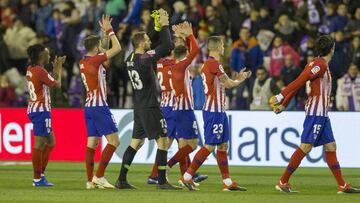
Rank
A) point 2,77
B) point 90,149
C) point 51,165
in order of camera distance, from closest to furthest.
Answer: point 90,149, point 51,165, point 2,77

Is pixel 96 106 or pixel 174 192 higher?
pixel 96 106

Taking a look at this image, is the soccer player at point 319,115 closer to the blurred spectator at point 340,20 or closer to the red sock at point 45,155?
the red sock at point 45,155

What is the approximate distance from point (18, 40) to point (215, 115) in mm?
14267

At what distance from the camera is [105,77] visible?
1833 cm

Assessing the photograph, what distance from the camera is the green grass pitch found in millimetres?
16219

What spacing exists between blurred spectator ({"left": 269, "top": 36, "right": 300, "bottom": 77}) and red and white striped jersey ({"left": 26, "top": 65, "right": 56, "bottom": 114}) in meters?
9.75

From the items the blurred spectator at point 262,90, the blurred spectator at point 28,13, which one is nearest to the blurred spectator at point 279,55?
the blurred spectator at point 262,90

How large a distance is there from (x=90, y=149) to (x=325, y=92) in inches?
155

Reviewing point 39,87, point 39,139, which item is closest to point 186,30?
point 39,87

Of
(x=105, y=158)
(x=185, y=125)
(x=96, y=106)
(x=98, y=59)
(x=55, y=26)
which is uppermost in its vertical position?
(x=55, y=26)

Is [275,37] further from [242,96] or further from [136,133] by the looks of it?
[136,133]

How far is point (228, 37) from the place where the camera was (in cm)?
2906

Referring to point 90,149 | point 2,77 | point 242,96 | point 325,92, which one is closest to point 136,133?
point 90,149

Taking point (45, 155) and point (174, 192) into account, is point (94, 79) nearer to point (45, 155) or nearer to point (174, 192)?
point (45, 155)
